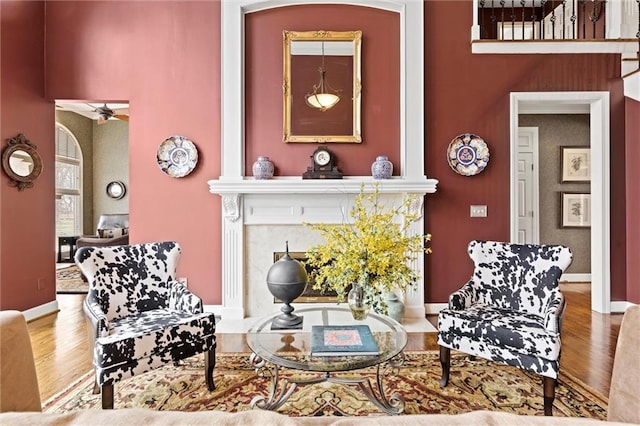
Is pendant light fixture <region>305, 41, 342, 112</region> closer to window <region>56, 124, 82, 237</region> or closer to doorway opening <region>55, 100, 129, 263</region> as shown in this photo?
doorway opening <region>55, 100, 129, 263</region>

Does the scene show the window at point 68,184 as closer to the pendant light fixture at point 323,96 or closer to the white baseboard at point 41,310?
the white baseboard at point 41,310

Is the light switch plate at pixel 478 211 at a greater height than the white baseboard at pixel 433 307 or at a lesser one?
greater

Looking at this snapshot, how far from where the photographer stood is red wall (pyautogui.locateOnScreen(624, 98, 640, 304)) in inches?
145

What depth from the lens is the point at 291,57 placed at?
12.5ft

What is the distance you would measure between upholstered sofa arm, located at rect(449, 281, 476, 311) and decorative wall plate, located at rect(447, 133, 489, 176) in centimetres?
160

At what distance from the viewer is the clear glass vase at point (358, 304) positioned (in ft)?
7.11

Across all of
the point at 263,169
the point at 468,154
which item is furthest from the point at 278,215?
the point at 468,154

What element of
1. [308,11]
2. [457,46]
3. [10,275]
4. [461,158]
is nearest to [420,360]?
[461,158]

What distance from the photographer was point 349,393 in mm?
2125

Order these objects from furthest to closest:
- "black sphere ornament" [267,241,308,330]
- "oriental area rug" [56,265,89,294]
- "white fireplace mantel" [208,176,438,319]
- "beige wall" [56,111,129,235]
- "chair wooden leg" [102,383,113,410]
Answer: "beige wall" [56,111,129,235], "oriental area rug" [56,265,89,294], "white fireplace mantel" [208,176,438,319], "black sphere ornament" [267,241,308,330], "chair wooden leg" [102,383,113,410]

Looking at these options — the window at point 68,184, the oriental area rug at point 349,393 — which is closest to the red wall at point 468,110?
the oriental area rug at point 349,393

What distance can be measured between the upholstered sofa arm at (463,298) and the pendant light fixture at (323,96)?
2330 millimetres

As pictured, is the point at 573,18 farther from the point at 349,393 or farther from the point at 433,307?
the point at 349,393

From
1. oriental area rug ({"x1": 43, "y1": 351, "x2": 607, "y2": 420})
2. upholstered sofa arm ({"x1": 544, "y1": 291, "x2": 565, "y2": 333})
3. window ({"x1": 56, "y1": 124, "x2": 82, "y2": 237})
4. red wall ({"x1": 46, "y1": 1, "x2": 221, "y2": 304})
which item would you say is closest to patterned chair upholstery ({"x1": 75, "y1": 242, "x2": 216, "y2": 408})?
oriental area rug ({"x1": 43, "y1": 351, "x2": 607, "y2": 420})
